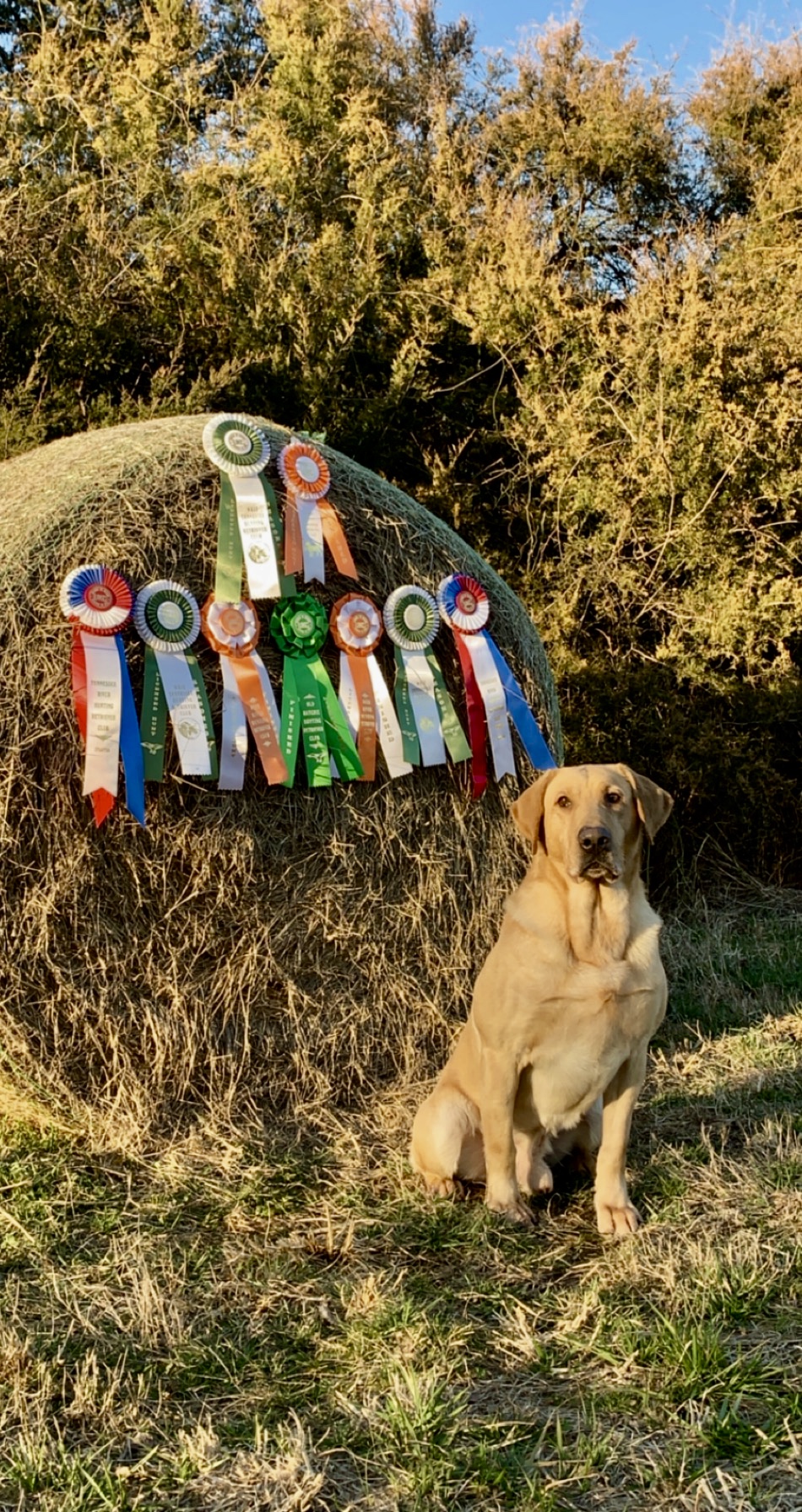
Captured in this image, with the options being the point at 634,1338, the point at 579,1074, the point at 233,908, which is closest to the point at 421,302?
the point at 233,908

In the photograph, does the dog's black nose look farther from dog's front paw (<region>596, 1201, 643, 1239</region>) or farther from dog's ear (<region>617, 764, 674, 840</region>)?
dog's front paw (<region>596, 1201, 643, 1239</region>)

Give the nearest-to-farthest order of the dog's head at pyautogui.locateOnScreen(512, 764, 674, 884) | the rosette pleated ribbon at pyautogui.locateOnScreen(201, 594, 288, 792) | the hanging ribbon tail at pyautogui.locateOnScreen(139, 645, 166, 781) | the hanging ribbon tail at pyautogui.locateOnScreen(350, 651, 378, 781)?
the dog's head at pyautogui.locateOnScreen(512, 764, 674, 884), the hanging ribbon tail at pyautogui.locateOnScreen(139, 645, 166, 781), the rosette pleated ribbon at pyautogui.locateOnScreen(201, 594, 288, 792), the hanging ribbon tail at pyautogui.locateOnScreen(350, 651, 378, 781)

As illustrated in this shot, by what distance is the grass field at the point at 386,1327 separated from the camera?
7.29 feet

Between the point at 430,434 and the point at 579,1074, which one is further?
the point at 430,434

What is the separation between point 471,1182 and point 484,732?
1.74 m

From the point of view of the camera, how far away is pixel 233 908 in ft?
13.7

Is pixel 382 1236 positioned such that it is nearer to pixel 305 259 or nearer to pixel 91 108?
pixel 305 259

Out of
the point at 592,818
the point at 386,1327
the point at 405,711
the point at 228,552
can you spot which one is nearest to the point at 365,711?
the point at 405,711

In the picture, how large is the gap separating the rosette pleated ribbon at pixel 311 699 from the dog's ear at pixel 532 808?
915 mm

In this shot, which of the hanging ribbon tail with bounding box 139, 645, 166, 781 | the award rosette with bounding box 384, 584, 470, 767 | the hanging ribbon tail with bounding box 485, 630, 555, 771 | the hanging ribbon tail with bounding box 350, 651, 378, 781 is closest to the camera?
the hanging ribbon tail with bounding box 139, 645, 166, 781

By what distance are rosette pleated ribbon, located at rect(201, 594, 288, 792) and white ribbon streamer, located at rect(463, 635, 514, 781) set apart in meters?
0.87

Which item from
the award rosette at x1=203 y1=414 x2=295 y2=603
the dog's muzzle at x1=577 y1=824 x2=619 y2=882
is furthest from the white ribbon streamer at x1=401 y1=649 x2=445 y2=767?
the dog's muzzle at x1=577 y1=824 x2=619 y2=882

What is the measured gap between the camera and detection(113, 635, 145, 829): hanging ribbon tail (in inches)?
154

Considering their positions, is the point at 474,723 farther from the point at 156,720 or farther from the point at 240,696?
the point at 156,720
